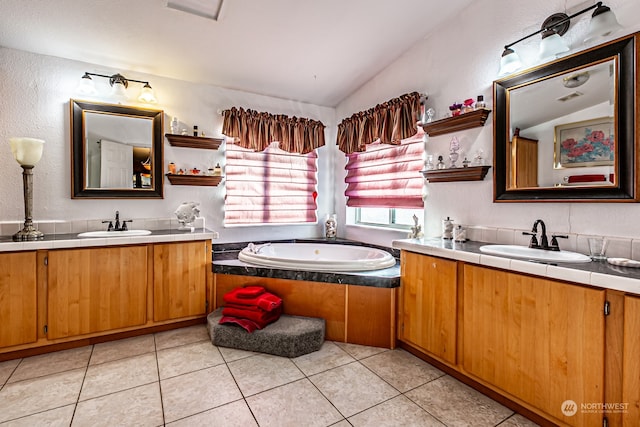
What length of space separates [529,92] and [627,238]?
1065mm

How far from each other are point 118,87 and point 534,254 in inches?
144

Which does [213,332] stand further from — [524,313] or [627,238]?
[627,238]

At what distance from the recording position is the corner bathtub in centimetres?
256

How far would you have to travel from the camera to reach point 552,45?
6.09 feet

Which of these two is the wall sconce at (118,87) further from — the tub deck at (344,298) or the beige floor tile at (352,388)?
the beige floor tile at (352,388)

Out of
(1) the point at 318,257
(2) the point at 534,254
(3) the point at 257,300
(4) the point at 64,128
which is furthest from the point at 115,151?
(2) the point at 534,254

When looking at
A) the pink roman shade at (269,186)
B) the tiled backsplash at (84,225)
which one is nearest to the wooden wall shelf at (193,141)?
the pink roman shade at (269,186)

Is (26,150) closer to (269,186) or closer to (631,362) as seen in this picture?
(269,186)

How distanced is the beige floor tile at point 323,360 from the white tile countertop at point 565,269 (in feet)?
3.30

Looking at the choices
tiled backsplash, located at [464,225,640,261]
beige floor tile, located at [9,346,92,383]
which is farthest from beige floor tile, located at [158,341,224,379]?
tiled backsplash, located at [464,225,640,261]

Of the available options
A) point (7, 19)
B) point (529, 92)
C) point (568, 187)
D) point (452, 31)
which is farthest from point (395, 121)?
point (7, 19)

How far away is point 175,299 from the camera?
2746 mm

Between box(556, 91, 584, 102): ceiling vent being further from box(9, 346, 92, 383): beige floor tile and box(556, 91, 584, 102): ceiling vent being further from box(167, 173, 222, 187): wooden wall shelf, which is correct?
box(9, 346, 92, 383): beige floor tile

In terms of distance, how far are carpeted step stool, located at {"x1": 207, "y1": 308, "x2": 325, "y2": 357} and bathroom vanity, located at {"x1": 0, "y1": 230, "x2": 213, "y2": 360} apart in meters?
0.54
